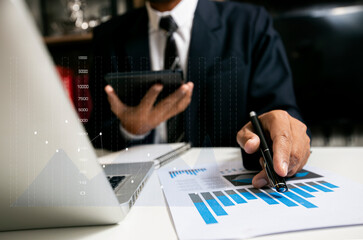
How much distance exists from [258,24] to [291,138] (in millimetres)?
686

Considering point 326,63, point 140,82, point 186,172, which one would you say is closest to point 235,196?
point 186,172

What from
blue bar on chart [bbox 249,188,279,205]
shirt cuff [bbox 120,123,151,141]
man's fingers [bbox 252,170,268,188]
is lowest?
shirt cuff [bbox 120,123,151,141]

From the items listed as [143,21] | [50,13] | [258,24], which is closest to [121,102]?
[143,21]

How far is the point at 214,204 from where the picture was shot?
27cm

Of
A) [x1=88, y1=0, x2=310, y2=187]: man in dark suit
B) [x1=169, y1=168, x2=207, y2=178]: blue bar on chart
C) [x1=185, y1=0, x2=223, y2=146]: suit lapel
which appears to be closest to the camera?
[x1=169, y1=168, x2=207, y2=178]: blue bar on chart

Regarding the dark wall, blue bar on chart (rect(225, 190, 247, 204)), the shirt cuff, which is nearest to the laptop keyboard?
blue bar on chart (rect(225, 190, 247, 204))

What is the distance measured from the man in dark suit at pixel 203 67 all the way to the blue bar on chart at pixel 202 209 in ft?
1.26

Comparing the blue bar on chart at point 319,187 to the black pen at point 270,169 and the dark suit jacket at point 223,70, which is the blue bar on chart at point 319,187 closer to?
the black pen at point 270,169

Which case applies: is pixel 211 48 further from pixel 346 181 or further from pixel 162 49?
pixel 346 181

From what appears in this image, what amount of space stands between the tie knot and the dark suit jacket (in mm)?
77

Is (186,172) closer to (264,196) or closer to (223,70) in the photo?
(264,196)

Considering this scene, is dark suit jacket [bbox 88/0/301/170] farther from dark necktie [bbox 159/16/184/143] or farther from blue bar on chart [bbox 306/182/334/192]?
blue bar on chart [bbox 306/182/334/192]

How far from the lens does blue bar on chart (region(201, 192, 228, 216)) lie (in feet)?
0.83

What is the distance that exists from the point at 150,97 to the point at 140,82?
0.07m
